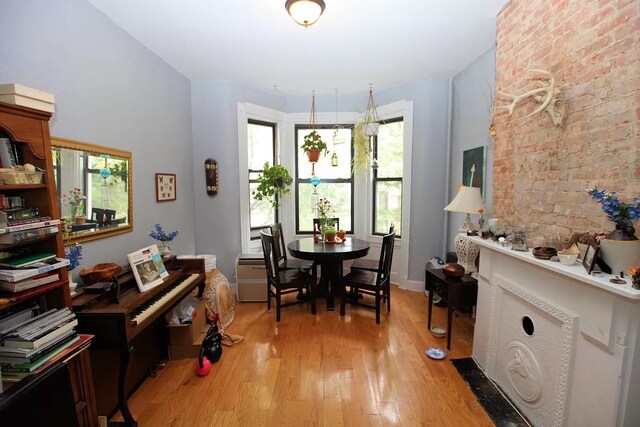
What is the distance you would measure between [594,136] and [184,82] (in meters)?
3.88

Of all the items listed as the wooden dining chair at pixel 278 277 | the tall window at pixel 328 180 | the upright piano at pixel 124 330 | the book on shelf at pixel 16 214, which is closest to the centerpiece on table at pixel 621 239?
the wooden dining chair at pixel 278 277

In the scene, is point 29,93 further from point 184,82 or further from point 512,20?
point 512,20

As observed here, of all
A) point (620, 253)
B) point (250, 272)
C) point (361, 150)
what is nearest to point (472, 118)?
point (361, 150)

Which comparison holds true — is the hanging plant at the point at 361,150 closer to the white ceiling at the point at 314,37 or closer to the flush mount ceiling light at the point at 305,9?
the white ceiling at the point at 314,37

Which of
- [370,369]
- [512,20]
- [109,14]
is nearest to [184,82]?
[109,14]

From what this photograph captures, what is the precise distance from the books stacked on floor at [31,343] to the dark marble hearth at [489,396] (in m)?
2.50

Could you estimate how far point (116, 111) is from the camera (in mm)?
2328

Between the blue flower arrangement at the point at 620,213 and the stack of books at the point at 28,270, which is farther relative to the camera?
the blue flower arrangement at the point at 620,213

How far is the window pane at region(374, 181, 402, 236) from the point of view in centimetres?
423

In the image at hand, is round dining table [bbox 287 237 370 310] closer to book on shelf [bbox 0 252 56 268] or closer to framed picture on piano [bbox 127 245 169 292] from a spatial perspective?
framed picture on piano [bbox 127 245 169 292]

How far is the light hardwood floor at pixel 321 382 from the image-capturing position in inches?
73.4

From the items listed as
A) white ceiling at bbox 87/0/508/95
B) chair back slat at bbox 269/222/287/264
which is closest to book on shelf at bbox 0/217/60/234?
white ceiling at bbox 87/0/508/95

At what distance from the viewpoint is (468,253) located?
2879 mm

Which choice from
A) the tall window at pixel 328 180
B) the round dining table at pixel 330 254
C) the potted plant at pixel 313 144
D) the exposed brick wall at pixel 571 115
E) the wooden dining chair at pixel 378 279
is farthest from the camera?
the tall window at pixel 328 180
